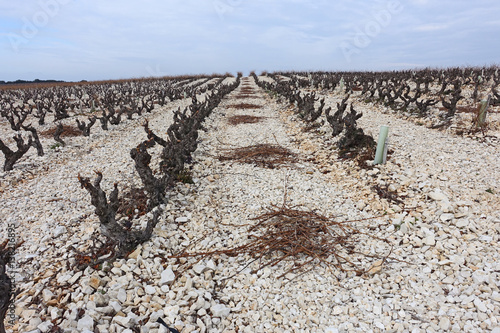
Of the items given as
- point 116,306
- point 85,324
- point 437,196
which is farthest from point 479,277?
point 85,324

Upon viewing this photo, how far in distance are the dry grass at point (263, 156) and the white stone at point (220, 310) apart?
500 centimetres

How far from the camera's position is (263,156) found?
350 inches


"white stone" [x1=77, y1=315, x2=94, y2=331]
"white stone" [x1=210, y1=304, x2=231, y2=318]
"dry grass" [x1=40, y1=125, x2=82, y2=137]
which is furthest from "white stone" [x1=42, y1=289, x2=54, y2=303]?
"dry grass" [x1=40, y1=125, x2=82, y2=137]

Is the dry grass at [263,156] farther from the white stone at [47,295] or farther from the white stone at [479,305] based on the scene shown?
the white stone at [47,295]

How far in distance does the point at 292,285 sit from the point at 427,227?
273 cm

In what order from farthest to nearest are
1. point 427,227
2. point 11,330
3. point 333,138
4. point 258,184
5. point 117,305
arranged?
point 333,138 → point 258,184 → point 427,227 → point 117,305 → point 11,330

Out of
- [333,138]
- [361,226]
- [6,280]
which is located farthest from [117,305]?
[333,138]

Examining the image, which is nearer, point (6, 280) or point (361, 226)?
point (6, 280)

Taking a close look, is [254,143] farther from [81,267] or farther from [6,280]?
[6,280]

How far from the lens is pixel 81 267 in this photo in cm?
372

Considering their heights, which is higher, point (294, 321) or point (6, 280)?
point (6, 280)

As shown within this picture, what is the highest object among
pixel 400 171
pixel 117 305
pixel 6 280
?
pixel 6 280

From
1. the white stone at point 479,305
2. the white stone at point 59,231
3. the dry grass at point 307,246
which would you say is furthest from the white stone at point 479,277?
the white stone at point 59,231

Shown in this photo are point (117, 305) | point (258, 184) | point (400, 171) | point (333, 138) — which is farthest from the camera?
point (333, 138)
